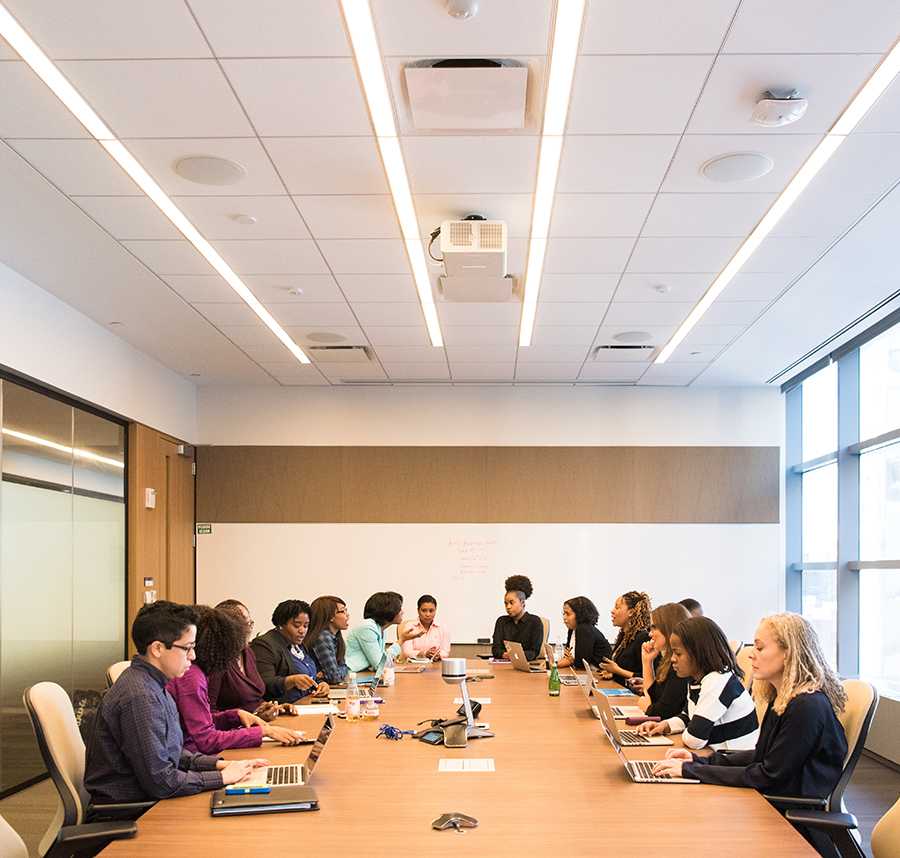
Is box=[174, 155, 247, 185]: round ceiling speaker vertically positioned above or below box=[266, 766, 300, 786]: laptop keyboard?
above

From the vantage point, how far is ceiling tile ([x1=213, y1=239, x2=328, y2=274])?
231 inches

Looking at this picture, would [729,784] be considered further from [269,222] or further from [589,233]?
[269,222]

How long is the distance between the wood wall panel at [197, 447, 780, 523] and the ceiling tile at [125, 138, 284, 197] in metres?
5.83

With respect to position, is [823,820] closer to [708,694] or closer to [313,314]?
[708,694]

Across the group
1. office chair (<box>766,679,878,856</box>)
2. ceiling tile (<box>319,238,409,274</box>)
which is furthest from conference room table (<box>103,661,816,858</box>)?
ceiling tile (<box>319,238,409,274</box>)

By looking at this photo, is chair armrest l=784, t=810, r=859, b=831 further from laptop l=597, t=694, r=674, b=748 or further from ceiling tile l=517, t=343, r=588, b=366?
ceiling tile l=517, t=343, r=588, b=366

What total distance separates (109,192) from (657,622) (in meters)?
3.57

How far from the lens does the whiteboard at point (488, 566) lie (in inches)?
412

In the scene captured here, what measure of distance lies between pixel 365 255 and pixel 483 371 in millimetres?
3854

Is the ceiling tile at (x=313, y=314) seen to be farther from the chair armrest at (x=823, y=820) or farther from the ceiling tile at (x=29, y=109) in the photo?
the chair armrest at (x=823, y=820)

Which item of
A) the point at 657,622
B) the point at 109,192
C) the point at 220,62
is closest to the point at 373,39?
the point at 220,62

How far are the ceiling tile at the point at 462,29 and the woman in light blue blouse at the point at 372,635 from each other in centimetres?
447

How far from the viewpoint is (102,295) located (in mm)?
6973

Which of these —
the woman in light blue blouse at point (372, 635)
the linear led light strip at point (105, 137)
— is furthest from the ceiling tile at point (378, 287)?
the woman in light blue blouse at point (372, 635)
